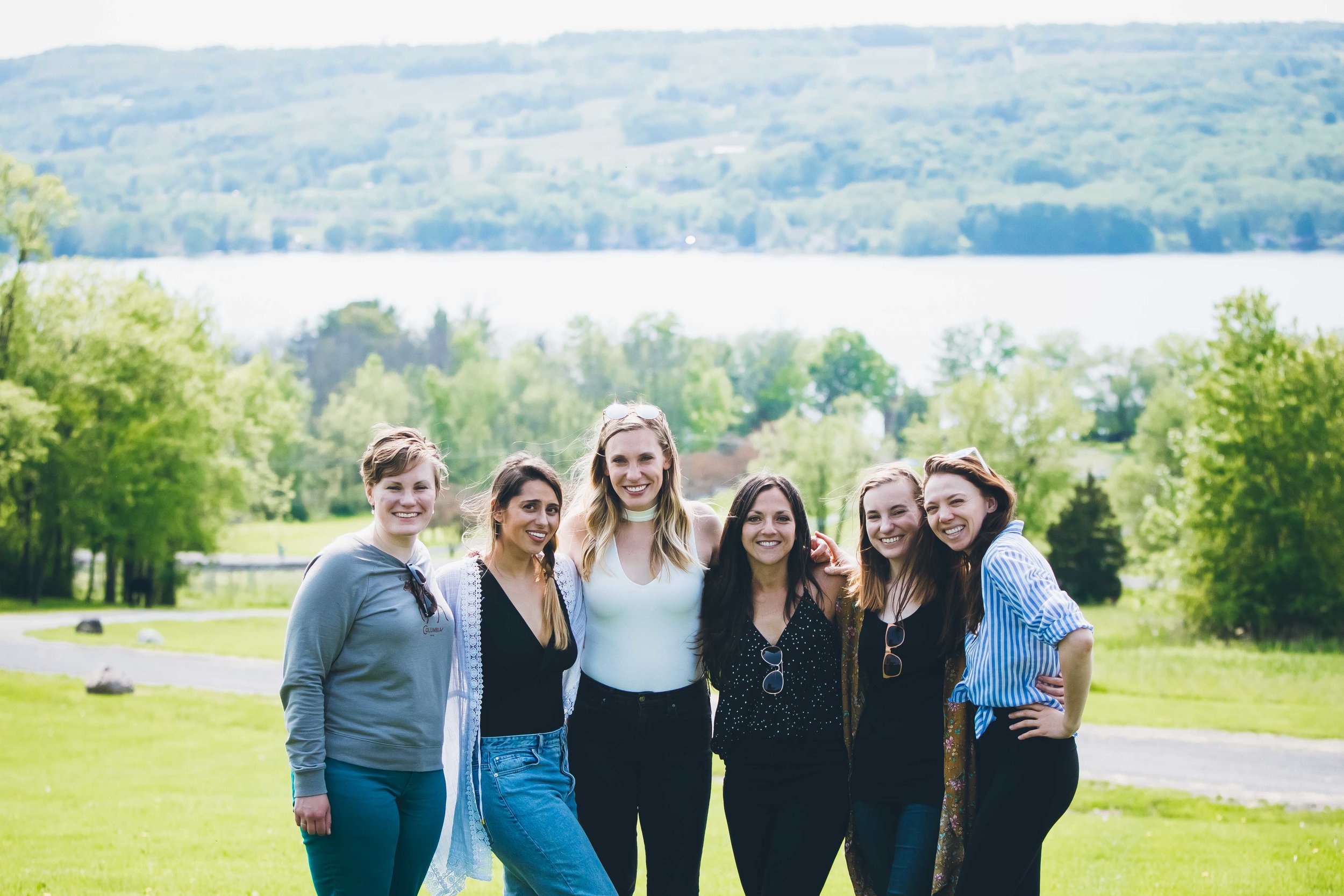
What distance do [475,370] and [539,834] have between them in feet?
277

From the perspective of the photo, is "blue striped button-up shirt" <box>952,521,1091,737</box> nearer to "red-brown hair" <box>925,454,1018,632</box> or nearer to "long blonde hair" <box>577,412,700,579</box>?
"red-brown hair" <box>925,454,1018,632</box>

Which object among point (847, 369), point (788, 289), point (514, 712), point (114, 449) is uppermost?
point (788, 289)

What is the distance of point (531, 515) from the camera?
4.29 metres

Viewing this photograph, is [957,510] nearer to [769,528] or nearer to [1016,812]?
[769,528]

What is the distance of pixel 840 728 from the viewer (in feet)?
14.5

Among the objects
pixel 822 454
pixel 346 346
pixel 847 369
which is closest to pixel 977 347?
pixel 847 369

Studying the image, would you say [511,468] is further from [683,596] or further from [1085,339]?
[1085,339]

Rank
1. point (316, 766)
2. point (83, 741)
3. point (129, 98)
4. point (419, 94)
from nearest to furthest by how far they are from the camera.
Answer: point (316, 766), point (83, 741), point (129, 98), point (419, 94)

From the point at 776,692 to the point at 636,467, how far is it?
109 cm

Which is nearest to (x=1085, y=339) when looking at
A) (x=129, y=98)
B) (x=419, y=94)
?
(x=419, y=94)

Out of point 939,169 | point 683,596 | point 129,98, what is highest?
point 129,98

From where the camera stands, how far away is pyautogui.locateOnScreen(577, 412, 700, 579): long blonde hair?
4.61m

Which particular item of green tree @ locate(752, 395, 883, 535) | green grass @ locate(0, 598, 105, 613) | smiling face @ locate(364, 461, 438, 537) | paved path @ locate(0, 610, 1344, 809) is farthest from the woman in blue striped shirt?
green tree @ locate(752, 395, 883, 535)

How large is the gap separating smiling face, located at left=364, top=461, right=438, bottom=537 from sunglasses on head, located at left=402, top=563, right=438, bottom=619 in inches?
5.9
